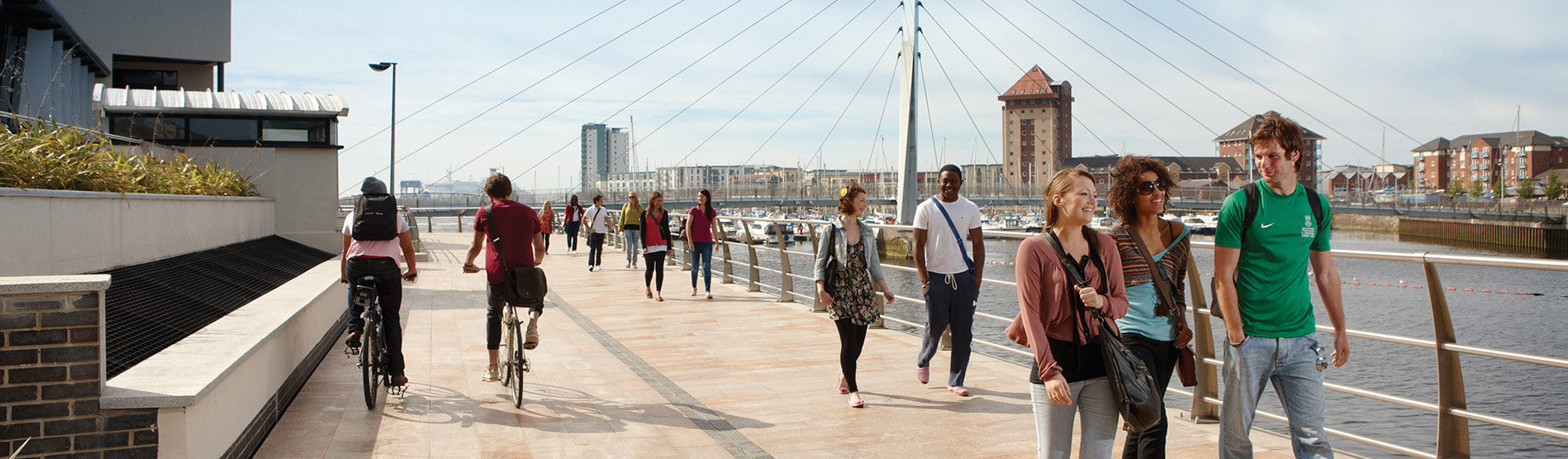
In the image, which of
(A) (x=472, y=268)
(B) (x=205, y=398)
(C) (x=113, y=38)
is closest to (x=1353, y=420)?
(A) (x=472, y=268)

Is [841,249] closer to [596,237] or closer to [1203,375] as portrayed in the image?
[1203,375]

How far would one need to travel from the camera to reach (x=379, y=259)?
20.8ft

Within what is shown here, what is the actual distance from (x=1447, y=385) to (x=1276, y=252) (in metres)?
1.28

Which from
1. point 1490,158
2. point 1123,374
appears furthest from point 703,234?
A: point 1490,158

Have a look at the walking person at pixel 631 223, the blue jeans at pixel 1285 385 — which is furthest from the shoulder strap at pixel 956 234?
the walking person at pixel 631 223

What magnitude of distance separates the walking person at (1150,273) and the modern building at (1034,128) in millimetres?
124298

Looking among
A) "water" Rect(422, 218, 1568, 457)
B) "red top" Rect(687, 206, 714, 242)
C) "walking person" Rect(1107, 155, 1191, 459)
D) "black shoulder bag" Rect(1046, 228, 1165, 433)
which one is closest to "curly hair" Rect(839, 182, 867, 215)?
"water" Rect(422, 218, 1568, 457)

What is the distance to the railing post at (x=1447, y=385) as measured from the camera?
4375 mm

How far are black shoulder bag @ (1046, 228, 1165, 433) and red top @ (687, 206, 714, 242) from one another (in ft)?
33.9

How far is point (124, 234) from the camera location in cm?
778

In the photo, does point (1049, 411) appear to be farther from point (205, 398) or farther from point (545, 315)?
point (545, 315)

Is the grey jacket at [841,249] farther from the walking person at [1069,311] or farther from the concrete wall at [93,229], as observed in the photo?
the concrete wall at [93,229]

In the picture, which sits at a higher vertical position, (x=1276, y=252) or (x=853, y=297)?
(x=1276, y=252)

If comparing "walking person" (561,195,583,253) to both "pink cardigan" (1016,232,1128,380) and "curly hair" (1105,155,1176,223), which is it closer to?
"curly hair" (1105,155,1176,223)
